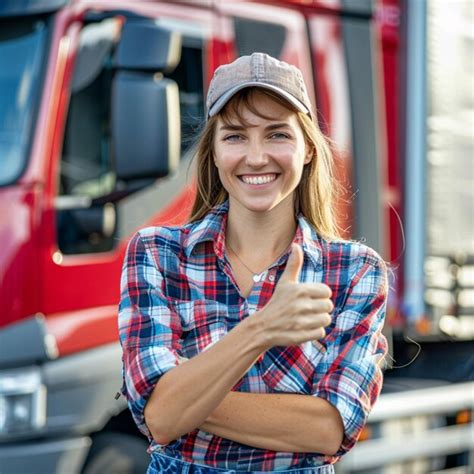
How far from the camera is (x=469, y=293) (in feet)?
17.9

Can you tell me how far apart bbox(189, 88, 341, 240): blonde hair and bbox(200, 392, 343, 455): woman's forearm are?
13.9 inches

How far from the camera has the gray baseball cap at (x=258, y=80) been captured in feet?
6.33

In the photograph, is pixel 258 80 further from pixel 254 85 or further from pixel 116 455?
pixel 116 455

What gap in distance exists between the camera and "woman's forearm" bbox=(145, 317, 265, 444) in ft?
5.67

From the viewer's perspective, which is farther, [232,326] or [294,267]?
[232,326]

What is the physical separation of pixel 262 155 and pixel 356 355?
41 centimetres

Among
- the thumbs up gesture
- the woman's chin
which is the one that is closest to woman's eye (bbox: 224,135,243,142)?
the woman's chin

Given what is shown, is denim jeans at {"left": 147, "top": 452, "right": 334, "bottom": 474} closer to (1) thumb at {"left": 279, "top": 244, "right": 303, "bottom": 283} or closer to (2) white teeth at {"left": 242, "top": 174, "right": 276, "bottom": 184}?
(1) thumb at {"left": 279, "top": 244, "right": 303, "bottom": 283}

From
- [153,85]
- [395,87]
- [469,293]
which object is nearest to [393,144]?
[395,87]

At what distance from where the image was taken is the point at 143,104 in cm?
376

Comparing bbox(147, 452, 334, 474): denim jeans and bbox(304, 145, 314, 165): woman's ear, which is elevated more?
bbox(304, 145, 314, 165): woman's ear

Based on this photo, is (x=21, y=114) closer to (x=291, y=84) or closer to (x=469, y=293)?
(x=291, y=84)

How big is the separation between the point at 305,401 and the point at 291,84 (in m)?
0.59

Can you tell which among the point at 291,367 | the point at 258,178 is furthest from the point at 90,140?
the point at 291,367
